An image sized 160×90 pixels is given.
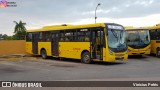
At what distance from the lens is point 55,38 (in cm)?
2677

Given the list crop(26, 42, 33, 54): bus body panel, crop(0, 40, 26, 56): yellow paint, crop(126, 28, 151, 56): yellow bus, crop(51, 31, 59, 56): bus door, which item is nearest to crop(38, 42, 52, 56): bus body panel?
crop(51, 31, 59, 56): bus door

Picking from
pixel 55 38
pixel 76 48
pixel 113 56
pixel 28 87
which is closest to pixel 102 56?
pixel 113 56

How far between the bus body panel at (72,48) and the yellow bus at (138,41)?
607cm

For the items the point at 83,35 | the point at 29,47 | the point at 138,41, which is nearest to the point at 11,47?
the point at 29,47

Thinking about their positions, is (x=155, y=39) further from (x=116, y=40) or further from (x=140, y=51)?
(x=116, y=40)

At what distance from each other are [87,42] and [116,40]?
2.15 meters

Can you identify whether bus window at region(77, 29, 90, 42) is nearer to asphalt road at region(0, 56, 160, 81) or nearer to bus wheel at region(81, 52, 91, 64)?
bus wheel at region(81, 52, 91, 64)

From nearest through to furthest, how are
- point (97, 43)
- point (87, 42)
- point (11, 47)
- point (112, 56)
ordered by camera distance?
point (112, 56) → point (97, 43) → point (87, 42) → point (11, 47)

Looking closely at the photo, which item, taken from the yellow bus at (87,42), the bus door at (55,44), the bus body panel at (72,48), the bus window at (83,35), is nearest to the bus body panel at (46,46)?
the yellow bus at (87,42)

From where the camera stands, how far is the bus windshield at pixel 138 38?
27953mm

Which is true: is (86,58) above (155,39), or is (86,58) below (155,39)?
below

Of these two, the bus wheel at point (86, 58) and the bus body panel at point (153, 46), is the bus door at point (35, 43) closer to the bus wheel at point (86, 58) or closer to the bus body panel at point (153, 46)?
the bus wheel at point (86, 58)

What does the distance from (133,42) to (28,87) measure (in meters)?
19.1

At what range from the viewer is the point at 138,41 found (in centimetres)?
2816
